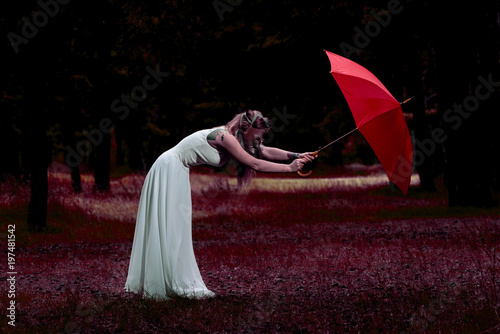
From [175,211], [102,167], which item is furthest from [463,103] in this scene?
[102,167]

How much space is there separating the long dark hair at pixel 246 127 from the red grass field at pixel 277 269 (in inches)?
56.6

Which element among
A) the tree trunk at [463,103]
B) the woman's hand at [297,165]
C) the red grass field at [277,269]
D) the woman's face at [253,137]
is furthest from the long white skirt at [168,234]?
the tree trunk at [463,103]

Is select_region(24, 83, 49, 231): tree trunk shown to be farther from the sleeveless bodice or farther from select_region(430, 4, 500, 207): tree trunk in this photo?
select_region(430, 4, 500, 207): tree trunk

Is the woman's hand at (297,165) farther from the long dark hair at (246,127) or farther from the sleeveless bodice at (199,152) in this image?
the sleeveless bodice at (199,152)

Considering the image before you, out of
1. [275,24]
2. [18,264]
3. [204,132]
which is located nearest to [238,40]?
[275,24]

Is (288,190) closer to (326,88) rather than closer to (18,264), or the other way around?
(326,88)

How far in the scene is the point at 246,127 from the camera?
19.8 feet

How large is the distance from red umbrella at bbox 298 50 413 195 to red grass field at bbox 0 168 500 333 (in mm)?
1358

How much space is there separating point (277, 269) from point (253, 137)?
302cm

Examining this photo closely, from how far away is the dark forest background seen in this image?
13.0 metres

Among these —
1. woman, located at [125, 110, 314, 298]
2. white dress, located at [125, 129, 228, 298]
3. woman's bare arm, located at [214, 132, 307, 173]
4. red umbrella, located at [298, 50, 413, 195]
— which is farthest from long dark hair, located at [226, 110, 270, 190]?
red umbrella, located at [298, 50, 413, 195]

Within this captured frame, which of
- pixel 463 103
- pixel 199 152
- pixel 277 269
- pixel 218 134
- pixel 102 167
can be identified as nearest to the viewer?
pixel 218 134

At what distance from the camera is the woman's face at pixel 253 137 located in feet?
19.8

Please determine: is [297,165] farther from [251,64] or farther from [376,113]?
[251,64]
